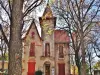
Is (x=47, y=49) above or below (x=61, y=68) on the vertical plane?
above

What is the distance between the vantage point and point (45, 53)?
1494 inches

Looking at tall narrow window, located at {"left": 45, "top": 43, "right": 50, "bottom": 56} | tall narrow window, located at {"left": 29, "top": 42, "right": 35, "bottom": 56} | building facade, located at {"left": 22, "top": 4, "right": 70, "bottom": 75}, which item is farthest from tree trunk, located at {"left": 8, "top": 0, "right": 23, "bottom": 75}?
tall narrow window, located at {"left": 29, "top": 42, "right": 35, "bottom": 56}

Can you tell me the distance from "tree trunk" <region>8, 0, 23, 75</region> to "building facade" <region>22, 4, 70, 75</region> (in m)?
27.3

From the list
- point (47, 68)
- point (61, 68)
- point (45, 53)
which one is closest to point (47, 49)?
point (45, 53)

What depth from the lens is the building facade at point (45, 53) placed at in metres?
37.3

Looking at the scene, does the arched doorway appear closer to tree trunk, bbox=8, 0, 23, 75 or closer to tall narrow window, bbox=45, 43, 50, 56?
tall narrow window, bbox=45, 43, 50, 56

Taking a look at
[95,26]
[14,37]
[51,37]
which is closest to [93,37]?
[95,26]

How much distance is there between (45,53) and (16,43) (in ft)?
94.3

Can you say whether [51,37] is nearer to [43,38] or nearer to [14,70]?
[43,38]

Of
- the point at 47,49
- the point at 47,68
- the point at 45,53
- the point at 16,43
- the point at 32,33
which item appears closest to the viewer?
the point at 16,43

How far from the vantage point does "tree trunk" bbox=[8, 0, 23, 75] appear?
9117mm

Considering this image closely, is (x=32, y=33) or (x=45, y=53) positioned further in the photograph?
(x=32, y=33)

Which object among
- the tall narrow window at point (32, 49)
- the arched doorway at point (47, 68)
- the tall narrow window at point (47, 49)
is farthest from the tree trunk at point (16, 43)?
the tall narrow window at point (32, 49)

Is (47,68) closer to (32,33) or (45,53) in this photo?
(45,53)
